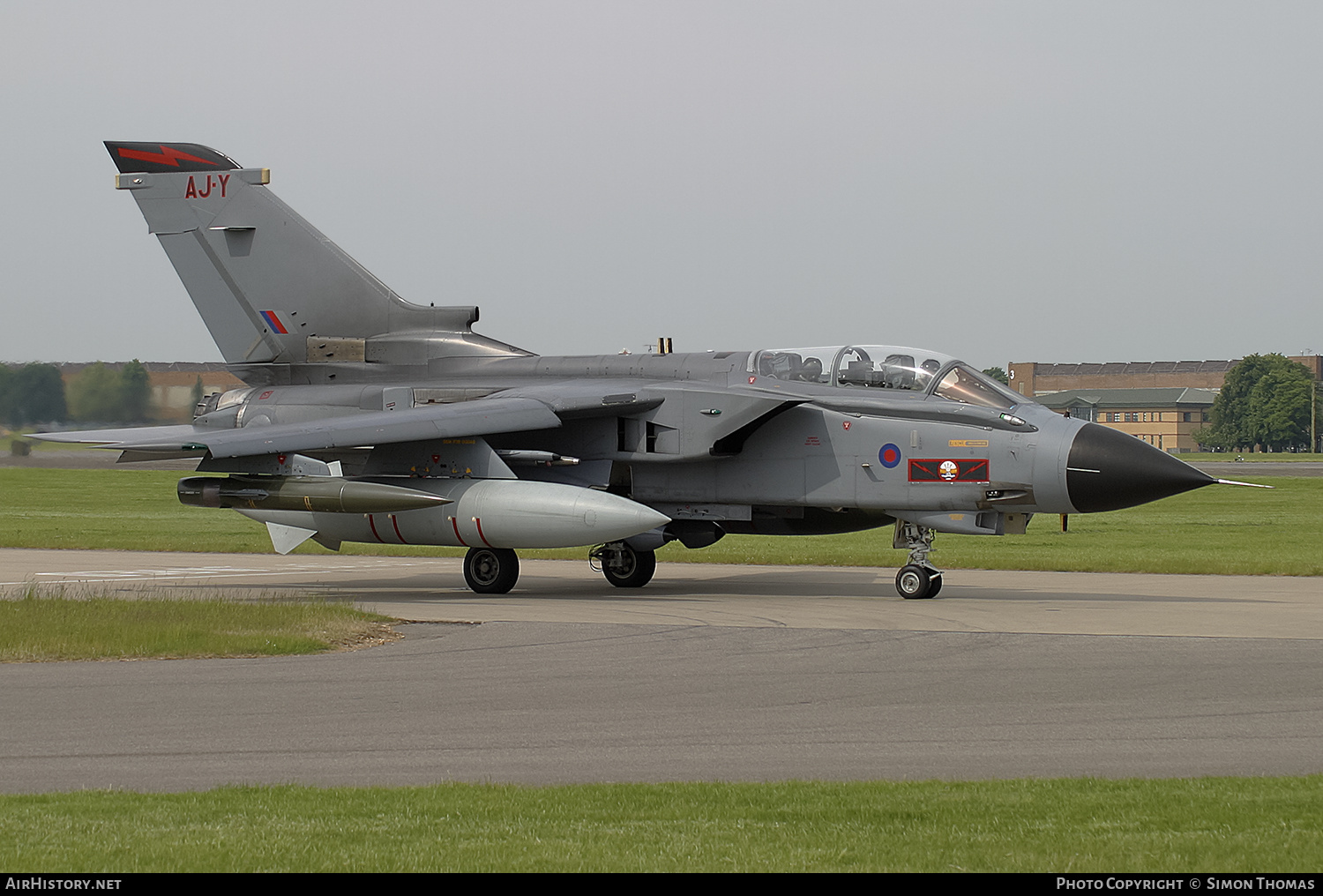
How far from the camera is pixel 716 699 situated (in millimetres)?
9836

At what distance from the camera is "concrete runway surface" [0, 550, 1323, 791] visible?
25.0 feet

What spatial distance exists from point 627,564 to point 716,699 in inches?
394

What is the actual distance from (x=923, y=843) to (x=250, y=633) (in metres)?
8.63

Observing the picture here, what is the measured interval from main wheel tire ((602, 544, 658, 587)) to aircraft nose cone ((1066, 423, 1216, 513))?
6.22 meters

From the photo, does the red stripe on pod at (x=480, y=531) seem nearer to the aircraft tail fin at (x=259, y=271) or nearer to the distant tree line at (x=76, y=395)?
the aircraft tail fin at (x=259, y=271)

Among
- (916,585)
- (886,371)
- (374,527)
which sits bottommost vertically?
(916,585)

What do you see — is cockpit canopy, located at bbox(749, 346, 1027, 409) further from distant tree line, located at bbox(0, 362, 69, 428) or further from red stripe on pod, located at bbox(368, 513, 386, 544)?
distant tree line, located at bbox(0, 362, 69, 428)

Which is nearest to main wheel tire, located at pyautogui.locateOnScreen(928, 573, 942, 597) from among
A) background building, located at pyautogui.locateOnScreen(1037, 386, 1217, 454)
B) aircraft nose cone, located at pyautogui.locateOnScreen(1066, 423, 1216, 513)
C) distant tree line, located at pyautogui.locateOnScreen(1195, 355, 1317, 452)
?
aircraft nose cone, located at pyautogui.locateOnScreen(1066, 423, 1216, 513)

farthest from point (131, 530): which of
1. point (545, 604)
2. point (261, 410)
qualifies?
point (545, 604)

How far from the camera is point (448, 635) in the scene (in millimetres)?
13383

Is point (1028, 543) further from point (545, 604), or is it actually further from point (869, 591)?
point (545, 604)

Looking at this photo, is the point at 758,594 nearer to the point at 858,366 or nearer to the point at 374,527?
the point at 858,366

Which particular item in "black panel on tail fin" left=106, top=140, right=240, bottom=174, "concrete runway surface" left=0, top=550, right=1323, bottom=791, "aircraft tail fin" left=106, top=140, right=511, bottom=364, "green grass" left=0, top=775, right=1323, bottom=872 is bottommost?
"concrete runway surface" left=0, top=550, right=1323, bottom=791

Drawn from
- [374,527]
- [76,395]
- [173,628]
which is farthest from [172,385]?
[173,628]
